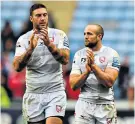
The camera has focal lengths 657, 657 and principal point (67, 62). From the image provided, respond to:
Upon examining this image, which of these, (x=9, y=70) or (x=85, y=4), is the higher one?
(x=85, y=4)

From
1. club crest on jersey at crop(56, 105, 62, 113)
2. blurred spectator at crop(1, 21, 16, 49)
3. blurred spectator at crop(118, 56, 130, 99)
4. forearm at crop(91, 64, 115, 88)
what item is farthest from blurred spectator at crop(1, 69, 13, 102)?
forearm at crop(91, 64, 115, 88)

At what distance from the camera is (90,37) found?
930 centimetres

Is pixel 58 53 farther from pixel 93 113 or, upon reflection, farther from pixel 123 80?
pixel 123 80

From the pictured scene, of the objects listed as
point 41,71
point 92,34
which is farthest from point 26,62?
point 92,34

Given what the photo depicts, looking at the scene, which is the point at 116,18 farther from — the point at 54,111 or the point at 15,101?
the point at 54,111

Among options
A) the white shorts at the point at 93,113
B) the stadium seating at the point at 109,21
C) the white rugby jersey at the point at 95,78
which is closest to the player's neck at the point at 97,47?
the white rugby jersey at the point at 95,78

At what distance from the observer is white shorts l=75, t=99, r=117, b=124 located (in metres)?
9.33

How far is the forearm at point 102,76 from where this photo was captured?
9.02m

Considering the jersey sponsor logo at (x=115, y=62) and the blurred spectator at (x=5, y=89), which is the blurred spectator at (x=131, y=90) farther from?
the jersey sponsor logo at (x=115, y=62)

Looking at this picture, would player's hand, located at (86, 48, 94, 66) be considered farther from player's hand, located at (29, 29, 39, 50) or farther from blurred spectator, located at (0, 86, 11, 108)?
blurred spectator, located at (0, 86, 11, 108)

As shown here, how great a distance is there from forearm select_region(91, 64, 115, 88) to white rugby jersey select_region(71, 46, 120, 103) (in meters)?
0.16

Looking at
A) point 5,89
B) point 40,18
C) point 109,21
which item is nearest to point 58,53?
point 40,18

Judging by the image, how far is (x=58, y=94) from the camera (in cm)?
942

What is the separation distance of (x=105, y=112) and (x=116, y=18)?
1511cm
